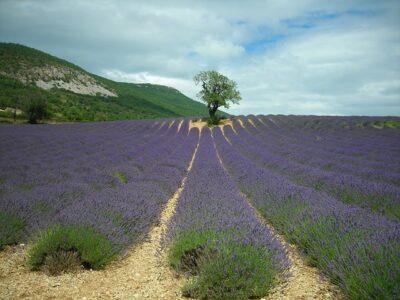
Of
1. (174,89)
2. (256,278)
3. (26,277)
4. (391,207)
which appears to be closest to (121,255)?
(26,277)

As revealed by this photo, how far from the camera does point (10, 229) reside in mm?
4145

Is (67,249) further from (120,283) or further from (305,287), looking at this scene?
(305,287)

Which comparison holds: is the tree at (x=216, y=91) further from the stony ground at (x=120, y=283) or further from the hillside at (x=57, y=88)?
the stony ground at (x=120, y=283)

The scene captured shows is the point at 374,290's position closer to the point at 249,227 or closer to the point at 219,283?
the point at 219,283

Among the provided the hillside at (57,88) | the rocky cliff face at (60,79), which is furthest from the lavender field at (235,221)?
the rocky cliff face at (60,79)

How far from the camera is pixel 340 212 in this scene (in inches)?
170

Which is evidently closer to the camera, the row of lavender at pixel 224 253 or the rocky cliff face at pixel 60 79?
the row of lavender at pixel 224 253

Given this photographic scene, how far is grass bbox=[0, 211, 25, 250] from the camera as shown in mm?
4052

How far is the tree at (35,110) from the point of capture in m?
33.8

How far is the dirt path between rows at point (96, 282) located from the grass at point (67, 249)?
0.11m

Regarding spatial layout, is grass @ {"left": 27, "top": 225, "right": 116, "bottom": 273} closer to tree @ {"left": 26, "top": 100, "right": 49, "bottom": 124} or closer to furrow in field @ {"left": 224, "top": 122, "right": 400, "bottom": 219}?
furrow in field @ {"left": 224, "top": 122, "right": 400, "bottom": 219}

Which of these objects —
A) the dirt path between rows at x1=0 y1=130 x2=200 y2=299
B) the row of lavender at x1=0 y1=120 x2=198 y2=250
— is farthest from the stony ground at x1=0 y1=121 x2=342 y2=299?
the row of lavender at x1=0 y1=120 x2=198 y2=250

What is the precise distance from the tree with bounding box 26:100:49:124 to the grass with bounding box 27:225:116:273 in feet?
112

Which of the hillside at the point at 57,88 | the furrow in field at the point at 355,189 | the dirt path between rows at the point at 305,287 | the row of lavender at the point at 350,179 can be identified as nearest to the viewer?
the dirt path between rows at the point at 305,287
